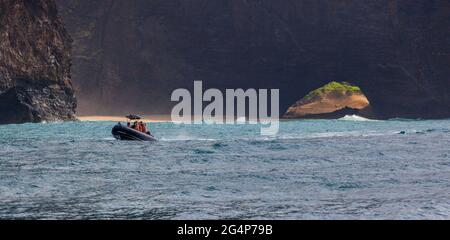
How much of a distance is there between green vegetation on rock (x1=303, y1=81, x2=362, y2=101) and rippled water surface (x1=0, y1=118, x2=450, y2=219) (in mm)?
94482

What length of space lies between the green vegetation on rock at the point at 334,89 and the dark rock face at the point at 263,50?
5.11ft

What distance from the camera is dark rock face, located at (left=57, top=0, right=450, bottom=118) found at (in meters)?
150

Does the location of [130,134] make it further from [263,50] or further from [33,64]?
[263,50]

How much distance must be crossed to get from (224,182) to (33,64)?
2995 inches

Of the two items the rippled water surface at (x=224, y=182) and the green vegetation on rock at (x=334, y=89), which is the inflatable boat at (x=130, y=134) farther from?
the green vegetation on rock at (x=334, y=89)

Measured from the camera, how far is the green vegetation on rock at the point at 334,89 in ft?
478

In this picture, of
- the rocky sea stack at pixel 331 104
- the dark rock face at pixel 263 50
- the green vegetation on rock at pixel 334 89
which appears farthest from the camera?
the dark rock face at pixel 263 50

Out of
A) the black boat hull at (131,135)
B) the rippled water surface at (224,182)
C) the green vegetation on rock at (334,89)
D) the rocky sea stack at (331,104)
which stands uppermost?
the green vegetation on rock at (334,89)

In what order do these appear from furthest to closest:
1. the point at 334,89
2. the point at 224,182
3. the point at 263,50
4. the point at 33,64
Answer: the point at 263,50 → the point at 334,89 → the point at 33,64 → the point at 224,182

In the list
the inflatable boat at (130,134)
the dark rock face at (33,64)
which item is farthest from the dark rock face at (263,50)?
the inflatable boat at (130,134)

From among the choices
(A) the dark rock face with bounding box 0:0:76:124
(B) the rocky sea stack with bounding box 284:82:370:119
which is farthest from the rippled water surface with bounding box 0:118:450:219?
(B) the rocky sea stack with bounding box 284:82:370:119

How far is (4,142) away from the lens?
183ft

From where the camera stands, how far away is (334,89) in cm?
14650

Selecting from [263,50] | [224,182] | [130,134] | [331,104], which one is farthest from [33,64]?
[224,182]
